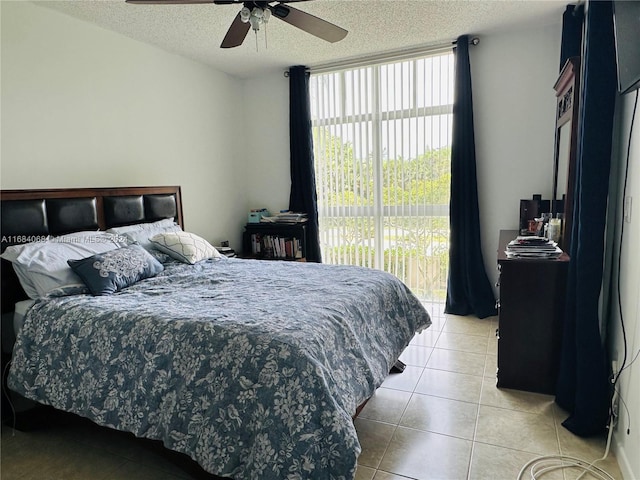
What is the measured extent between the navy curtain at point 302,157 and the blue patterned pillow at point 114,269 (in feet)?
6.96

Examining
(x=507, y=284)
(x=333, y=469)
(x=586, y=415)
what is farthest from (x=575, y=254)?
(x=333, y=469)

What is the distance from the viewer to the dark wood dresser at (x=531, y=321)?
238 centimetres

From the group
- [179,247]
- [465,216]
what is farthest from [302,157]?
[179,247]

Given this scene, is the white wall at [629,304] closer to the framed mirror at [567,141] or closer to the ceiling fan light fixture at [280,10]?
the framed mirror at [567,141]

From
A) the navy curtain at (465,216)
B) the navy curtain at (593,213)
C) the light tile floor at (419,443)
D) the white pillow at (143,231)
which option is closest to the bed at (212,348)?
the white pillow at (143,231)

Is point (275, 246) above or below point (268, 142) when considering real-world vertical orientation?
below

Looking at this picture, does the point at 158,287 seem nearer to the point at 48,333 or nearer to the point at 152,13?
the point at 48,333

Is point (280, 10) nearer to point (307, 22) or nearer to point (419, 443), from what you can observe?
point (307, 22)

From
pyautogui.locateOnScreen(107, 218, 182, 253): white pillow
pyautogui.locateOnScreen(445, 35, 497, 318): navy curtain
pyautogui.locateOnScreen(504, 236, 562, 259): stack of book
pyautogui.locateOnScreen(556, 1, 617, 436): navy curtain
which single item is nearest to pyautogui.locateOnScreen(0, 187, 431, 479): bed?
pyautogui.locateOnScreen(107, 218, 182, 253): white pillow

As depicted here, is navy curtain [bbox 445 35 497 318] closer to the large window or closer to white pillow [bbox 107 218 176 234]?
the large window

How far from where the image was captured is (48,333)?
205 centimetres

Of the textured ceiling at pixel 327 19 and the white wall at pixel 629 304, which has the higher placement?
the textured ceiling at pixel 327 19

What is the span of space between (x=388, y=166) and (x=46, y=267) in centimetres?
319

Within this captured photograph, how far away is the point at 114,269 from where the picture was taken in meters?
2.42
